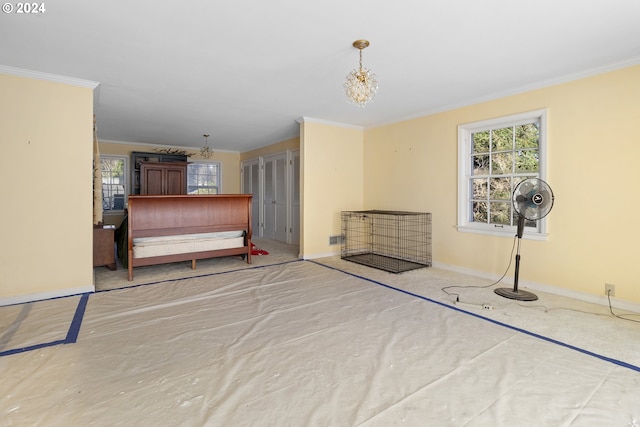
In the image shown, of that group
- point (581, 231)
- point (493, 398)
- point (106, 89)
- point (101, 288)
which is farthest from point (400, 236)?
point (106, 89)

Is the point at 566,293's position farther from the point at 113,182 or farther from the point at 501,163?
the point at 113,182

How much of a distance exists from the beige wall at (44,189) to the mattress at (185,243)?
69 cm

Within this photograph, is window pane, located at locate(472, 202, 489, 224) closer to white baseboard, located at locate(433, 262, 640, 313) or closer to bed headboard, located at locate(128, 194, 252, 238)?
white baseboard, located at locate(433, 262, 640, 313)

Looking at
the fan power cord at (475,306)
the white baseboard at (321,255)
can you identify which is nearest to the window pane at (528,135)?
the fan power cord at (475,306)

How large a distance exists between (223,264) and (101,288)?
159cm

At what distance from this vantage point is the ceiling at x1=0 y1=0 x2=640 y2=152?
2129 millimetres

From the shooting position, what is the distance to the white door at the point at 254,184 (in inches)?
313

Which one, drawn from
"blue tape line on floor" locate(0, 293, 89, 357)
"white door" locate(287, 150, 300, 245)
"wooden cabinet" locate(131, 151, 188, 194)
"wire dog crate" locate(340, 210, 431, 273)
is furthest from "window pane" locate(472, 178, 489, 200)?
"wooden cabinet" locate(131, 151, 188, 194)

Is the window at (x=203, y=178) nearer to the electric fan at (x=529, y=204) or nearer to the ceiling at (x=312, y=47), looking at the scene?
the ceiling at (x=312, y=47)

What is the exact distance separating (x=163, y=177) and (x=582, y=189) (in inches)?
287

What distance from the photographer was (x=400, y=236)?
511 cm

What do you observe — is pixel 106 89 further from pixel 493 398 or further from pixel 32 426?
pixel 493 398

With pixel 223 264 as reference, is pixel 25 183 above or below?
above

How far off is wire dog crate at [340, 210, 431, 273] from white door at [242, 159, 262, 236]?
10.2 ft
